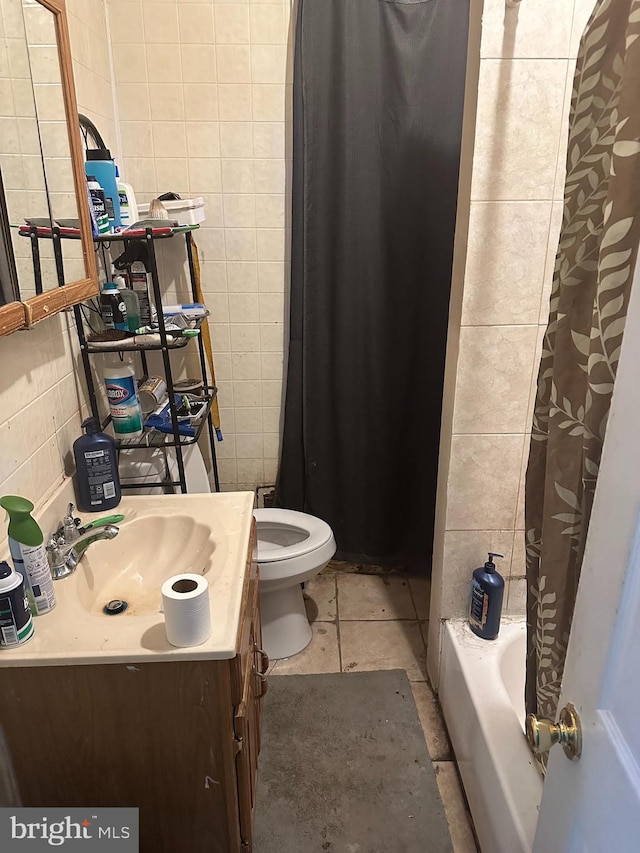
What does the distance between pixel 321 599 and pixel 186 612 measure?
1441 millimetres

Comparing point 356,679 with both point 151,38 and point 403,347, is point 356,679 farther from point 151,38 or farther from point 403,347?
point 151,38

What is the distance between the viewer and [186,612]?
1041 millimetres

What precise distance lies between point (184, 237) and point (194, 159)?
276 mm

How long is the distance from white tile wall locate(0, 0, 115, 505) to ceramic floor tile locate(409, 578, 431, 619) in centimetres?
144

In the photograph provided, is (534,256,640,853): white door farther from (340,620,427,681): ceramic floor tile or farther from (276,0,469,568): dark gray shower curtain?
(276,0,469,568): dark gray shower curtain

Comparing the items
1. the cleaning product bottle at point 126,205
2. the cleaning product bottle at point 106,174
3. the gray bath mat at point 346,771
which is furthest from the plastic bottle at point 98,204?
the gray bath mat at point 346,771

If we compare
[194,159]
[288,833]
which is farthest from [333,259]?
[288,833]

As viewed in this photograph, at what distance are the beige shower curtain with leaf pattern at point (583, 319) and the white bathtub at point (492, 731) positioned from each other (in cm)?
30

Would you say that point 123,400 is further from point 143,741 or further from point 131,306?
point 143,741

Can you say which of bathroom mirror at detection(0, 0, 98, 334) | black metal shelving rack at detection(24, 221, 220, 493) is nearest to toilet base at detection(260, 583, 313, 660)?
black metal shelving rack at detection(24, 221, 220, 493)

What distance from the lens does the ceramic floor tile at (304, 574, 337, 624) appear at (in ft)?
7.59

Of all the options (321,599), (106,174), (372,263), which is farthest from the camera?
(321,599)

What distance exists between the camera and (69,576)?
1280mm

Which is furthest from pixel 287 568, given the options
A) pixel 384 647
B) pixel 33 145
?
pixel 33 145
